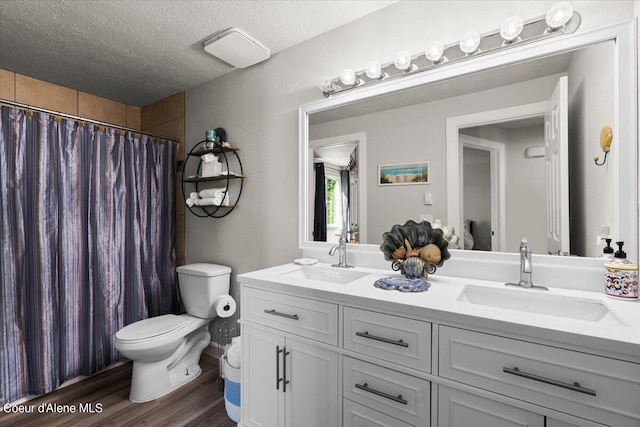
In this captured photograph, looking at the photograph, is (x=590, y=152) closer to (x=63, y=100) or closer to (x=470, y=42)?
(x=470, y=42)

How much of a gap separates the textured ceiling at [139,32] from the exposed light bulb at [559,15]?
2.54ft

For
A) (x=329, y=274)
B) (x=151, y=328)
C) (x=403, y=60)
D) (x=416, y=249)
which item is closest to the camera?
(x=416, y=249)

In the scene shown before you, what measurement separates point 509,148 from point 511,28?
49 centimetres

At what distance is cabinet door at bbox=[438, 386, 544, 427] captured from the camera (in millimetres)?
847

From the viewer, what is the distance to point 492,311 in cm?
92

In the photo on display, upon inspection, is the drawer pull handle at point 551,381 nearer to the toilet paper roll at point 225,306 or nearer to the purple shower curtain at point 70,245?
the toilet paper roll at point 225,306

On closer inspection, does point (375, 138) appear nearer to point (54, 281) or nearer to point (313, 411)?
point (313, 411)

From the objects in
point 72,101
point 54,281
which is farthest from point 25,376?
point 72,101

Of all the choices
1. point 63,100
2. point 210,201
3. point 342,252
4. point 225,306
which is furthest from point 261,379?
point 63,100

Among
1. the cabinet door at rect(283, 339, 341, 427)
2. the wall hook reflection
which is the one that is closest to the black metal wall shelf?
the cabinet door at rect(283, 339, 341, 427)

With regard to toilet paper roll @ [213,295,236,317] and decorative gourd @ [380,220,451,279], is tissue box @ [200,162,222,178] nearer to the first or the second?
toilet paper roll @ [213,295,236,317]

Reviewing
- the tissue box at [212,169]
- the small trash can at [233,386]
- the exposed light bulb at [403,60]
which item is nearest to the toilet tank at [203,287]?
the small trash can at [233,386]

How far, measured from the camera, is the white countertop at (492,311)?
2.48ft

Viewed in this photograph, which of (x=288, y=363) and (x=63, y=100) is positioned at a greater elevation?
(x=63, y=100)
